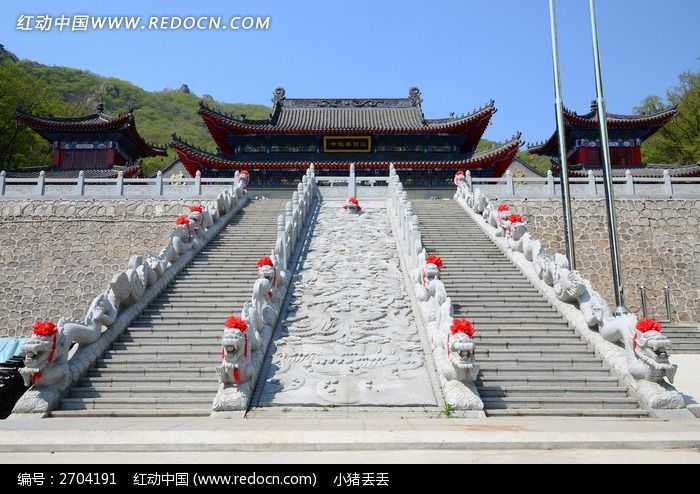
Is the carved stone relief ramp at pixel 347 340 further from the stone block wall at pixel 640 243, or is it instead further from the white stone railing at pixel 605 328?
the stone block wall at pixel 640 243

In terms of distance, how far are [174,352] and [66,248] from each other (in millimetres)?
11035

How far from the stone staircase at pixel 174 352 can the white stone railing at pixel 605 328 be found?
239 inches

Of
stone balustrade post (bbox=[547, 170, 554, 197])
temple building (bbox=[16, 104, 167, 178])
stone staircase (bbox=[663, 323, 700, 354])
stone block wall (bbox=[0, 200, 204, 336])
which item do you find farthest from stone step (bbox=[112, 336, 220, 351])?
temple building (bbox=[16, 104, 167, 178])

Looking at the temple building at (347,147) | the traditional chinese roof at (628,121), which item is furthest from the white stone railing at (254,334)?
the traditional chinese roof at (628,121)

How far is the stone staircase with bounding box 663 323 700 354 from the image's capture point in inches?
467

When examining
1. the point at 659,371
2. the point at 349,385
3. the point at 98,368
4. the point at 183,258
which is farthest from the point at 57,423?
the point at 659,371

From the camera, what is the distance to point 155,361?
26.7 feet

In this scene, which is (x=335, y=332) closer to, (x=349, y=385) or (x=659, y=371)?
(x=349, y=385)

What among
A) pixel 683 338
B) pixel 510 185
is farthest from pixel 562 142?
pixel 683 338

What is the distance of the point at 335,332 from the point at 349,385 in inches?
63.7

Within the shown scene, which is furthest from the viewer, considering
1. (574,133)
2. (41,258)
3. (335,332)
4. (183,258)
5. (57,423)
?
(574,133)

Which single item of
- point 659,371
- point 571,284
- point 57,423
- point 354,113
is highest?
point 354,113

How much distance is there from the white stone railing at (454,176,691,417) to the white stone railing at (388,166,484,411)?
2360mm

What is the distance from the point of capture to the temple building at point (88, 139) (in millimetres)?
25953
